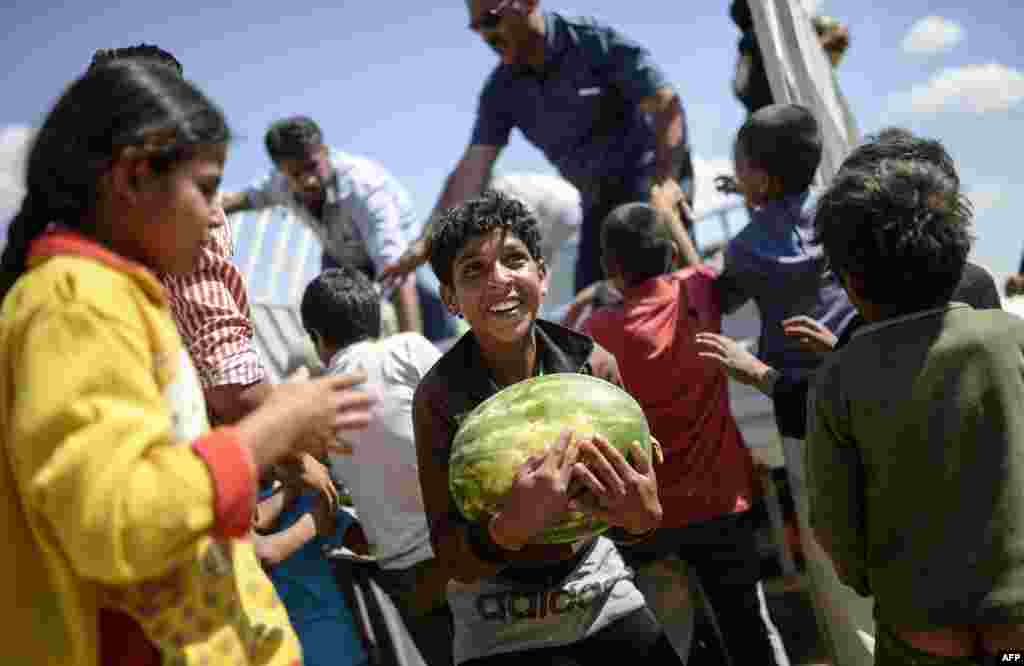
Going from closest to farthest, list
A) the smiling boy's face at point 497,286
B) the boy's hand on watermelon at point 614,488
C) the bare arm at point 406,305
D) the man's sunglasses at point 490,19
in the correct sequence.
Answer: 1. the boy's hand on watermelon at point 614,488
2. the smiling boy's face at point 497,286
3. the man's sunglasses at point 490,19
4. the bare arm at point 406,305

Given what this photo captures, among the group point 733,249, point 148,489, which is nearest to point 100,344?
point 148,489

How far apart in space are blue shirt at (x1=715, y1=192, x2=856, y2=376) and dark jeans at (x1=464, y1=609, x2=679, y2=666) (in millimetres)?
1396

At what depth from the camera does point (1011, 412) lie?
2125 mm

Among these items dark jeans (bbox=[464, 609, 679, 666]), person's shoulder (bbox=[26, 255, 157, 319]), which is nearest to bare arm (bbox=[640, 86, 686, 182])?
dark jeans (bbox=[464, 609, 679, 666])

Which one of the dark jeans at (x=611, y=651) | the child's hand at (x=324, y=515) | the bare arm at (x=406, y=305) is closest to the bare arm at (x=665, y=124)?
the bare arm at (x=406, y=305)

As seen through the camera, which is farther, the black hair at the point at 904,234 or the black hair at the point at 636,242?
the black hair at the point at 636,242

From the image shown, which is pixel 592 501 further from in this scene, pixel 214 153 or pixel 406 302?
pixel 406 302

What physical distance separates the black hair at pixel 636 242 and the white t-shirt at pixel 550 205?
382cm

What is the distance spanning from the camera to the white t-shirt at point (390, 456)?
11.9 ft

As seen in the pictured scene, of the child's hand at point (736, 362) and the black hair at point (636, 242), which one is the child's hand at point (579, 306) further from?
the child's hand at point (736, 362)

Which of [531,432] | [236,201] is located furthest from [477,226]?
[236,201]

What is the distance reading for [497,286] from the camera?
2.69m

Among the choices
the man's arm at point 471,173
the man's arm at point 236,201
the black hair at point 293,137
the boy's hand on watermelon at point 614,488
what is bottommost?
the boy's hand on watermelon at point 614,488

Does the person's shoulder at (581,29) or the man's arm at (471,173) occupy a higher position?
the person's shoulder at (581,29)
